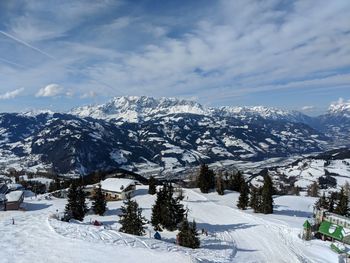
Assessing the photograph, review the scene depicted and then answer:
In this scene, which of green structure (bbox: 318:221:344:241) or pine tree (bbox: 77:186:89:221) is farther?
pine tree (bbox: 77:186:89:221)

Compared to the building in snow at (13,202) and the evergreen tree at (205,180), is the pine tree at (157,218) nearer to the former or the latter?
the building in snow at (13,202)

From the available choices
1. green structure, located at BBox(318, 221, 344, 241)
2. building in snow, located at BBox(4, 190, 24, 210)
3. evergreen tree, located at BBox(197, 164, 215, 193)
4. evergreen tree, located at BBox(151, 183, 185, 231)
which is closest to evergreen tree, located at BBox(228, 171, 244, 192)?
evergreen tree, located at BBox(197, 164, 215, 193)

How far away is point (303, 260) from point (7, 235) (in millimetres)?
35449

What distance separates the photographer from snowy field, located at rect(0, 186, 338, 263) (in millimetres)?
37000

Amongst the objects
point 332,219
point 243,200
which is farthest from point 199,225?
point 332,219

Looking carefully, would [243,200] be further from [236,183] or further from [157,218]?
[236,183]

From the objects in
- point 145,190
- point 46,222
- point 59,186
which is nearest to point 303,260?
point 46,222

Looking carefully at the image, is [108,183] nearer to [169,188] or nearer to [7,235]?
[169,188]

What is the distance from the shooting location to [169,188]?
6388 centimetres

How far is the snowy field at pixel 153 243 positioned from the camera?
37000 mm

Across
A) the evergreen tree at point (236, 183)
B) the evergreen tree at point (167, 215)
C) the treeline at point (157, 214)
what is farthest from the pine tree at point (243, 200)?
the evergreen tree at point (236, 183)

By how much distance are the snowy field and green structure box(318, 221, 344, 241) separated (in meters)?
2.72

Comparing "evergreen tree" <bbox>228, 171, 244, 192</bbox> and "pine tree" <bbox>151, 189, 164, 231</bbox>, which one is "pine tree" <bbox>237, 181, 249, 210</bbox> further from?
"evergreen tree" <bbox>228, 171, 244, 192</bbox>

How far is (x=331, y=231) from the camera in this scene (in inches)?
2304
